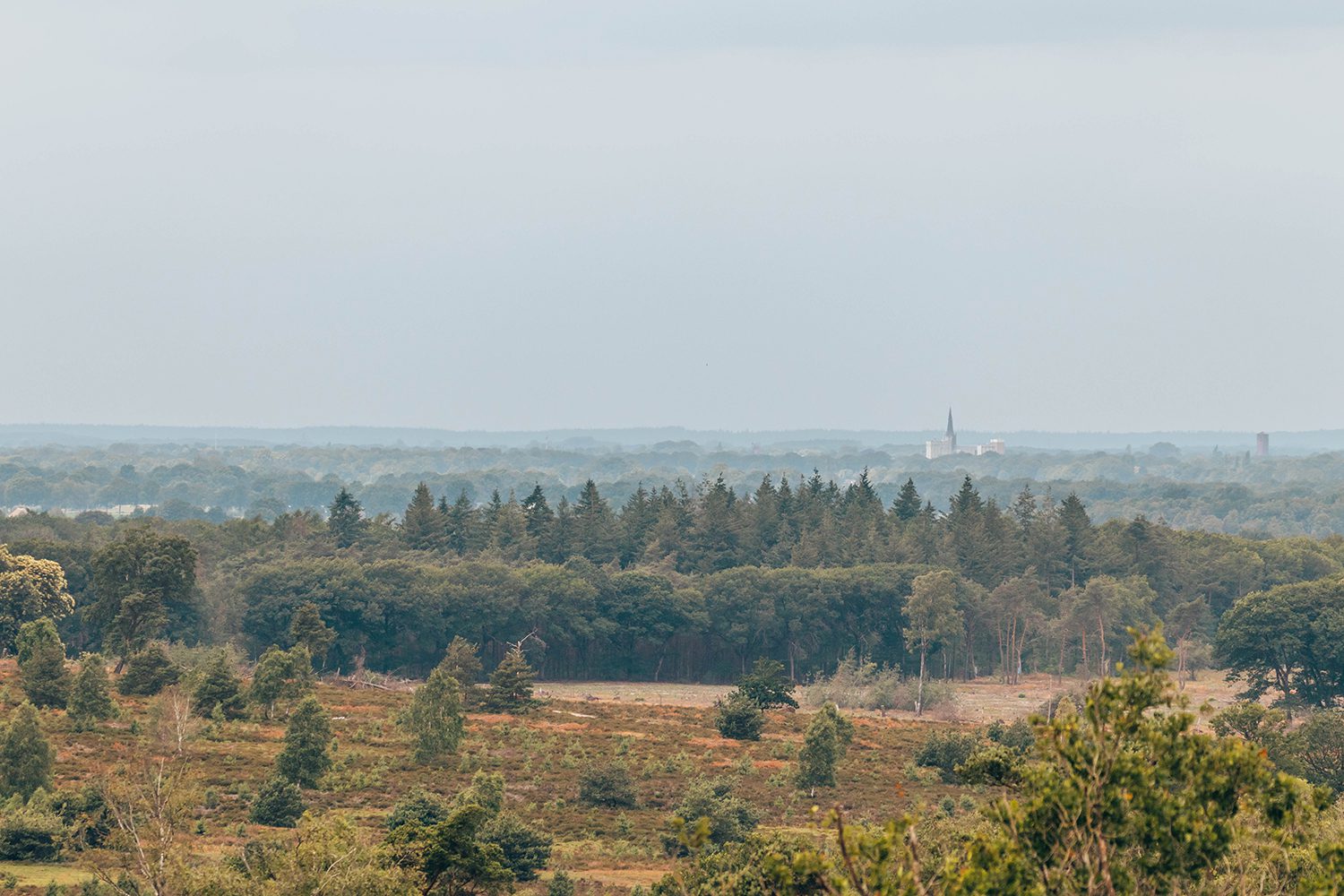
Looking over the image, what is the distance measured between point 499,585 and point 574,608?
17.3 ft

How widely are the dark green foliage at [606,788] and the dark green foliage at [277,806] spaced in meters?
10.7

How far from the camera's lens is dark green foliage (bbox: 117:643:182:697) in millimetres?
73375

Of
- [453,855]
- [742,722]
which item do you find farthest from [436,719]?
[453,855]

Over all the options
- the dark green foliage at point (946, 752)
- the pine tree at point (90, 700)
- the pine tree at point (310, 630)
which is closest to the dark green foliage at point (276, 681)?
the pine tree at point (90, 700)

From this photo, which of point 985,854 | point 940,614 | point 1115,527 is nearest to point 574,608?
point 940,614

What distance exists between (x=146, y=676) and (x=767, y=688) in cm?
3073

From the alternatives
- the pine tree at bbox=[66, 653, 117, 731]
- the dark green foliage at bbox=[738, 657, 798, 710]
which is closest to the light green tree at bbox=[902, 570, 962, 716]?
the dark green foliage at bbox=[738, 657, 798, 710]

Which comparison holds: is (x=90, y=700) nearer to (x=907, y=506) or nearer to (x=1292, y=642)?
(x=1292, y=642)

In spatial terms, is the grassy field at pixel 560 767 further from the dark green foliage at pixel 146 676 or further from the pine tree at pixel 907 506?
the pine tree at pixel 907 506

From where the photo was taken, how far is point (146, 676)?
74.1 metres

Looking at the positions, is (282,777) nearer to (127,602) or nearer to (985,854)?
(127,602)

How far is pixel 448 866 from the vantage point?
34.8m

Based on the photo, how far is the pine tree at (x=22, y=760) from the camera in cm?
4966

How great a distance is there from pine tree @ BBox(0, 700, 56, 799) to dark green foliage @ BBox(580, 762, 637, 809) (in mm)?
18167
